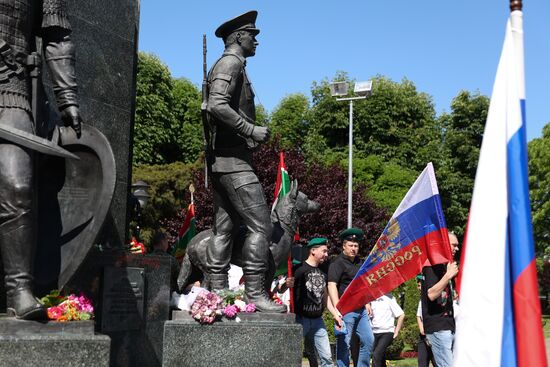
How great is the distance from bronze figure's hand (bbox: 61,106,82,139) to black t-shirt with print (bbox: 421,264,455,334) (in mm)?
4943

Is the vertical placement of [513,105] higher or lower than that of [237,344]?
higher

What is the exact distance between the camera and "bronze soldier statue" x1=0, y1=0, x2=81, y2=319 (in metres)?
5.20

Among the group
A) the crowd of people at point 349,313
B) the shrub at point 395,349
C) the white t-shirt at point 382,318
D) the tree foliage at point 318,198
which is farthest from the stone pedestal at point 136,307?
the tree foliage at point 318,198

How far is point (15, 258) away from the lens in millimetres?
5246

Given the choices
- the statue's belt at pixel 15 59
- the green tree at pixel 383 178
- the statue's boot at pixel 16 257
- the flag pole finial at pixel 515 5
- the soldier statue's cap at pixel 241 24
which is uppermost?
the green tree at pixel 383 178

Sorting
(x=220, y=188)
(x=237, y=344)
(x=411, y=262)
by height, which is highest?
(x=220, y=188)

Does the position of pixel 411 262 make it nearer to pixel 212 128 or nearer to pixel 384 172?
pixel 212 128

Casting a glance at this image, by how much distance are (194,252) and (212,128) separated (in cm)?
127

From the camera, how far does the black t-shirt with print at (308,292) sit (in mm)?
10117

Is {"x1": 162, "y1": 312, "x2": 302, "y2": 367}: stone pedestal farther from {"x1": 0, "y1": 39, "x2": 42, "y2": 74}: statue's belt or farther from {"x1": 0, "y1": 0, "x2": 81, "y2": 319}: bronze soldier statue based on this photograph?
{"x1": 0, "y1": 39, "x2": 42, "y2": 74}: statue's belt

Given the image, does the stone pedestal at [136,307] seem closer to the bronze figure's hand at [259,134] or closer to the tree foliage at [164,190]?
the bronze figure's hand at [259,134]

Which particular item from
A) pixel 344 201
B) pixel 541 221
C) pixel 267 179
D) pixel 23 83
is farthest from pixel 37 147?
pixel 541 221

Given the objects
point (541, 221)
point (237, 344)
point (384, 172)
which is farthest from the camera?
point (541, 221)

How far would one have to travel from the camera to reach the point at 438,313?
9.58 metres
